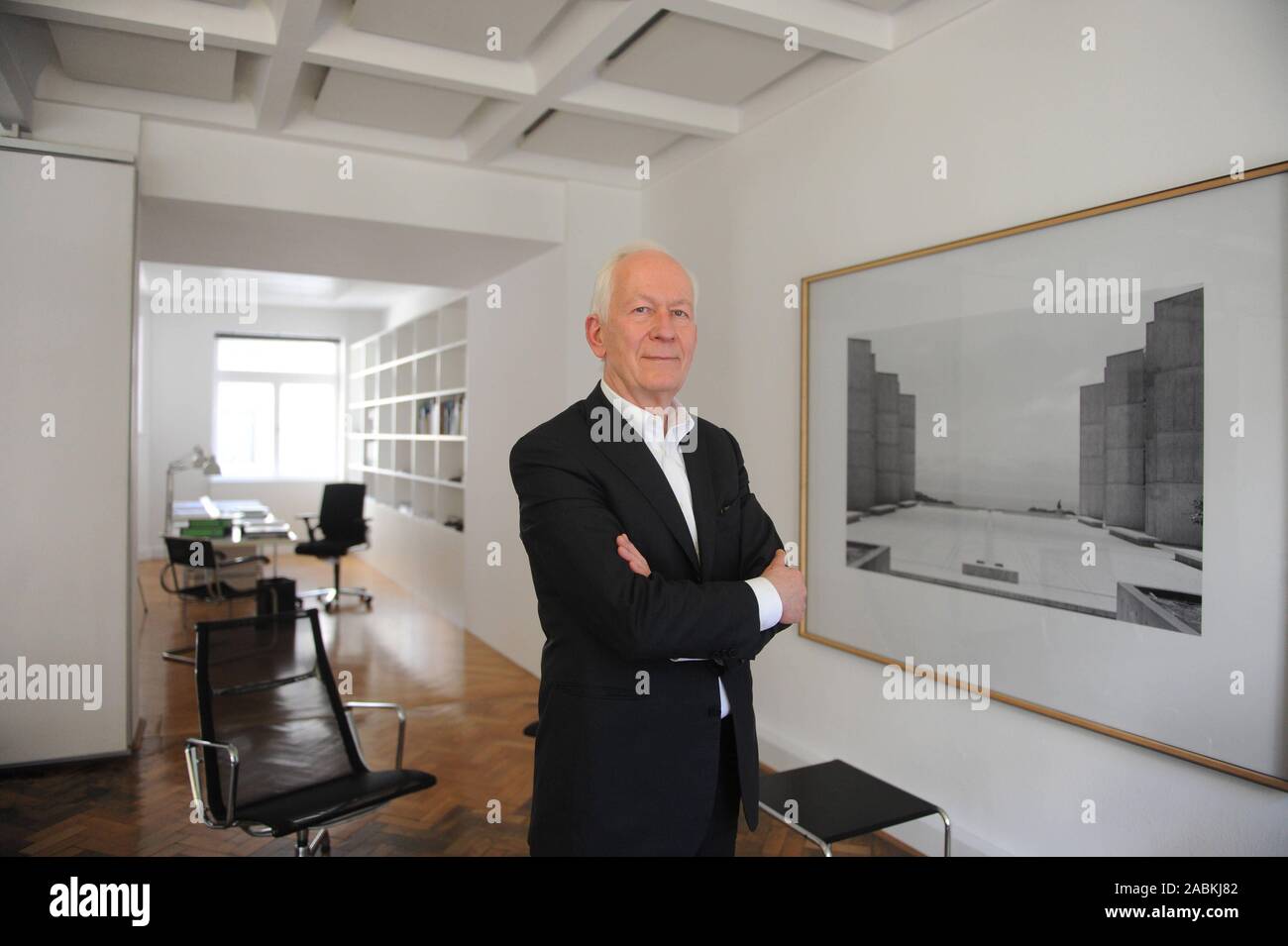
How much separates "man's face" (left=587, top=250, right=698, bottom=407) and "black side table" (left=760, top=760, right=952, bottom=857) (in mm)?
1482

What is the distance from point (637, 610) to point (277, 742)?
2073mm

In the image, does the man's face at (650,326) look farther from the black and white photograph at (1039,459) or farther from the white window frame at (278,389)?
the white window frame at (278,389)

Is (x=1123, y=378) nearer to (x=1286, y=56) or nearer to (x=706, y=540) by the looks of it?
(x=1286, y=56)

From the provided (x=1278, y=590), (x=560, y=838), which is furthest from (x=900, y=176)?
(x=560, y=838)

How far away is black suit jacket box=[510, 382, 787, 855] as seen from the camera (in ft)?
5.16

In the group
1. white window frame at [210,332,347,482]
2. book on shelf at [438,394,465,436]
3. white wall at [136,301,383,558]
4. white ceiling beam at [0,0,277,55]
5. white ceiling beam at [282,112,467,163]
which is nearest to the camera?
white ceiling beam at [0,0,277,55]

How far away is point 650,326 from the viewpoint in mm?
1712

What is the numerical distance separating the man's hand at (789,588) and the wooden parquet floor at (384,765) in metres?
1.85
